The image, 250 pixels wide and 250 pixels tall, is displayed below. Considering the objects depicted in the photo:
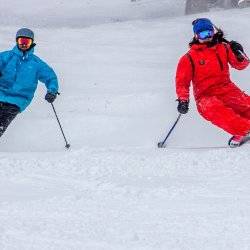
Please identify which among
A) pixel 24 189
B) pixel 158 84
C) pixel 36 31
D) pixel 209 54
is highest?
pixel 209 54

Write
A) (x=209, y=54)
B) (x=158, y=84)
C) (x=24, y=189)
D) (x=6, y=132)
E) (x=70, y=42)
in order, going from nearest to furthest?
(x=24, y=189), (x=209, y=54), (x=6, y=132), (x=158, y=84), (x=70, y=42)

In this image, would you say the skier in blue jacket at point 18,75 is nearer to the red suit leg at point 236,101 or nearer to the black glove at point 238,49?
the red suit leg at point 236,101

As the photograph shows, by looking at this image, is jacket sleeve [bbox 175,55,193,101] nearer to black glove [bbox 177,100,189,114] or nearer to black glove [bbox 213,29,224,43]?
black glove [bbox 177,100,189,114]

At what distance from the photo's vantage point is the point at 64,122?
30.9 ft

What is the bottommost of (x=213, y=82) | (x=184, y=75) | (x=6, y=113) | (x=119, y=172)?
(x=6, y=113)

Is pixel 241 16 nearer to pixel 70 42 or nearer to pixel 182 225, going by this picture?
pixel 70 42

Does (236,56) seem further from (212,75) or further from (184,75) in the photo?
(184,75)

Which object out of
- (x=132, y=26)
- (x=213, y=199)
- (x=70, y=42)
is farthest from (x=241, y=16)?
(x=213, y=199)

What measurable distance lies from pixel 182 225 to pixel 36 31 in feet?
47.6

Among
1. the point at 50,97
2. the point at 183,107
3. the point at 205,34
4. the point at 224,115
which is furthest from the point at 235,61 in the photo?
the point at 50,97

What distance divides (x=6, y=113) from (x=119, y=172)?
2.60 m

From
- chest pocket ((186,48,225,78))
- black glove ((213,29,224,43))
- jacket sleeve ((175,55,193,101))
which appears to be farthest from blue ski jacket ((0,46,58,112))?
black glove ((213,29,224,43))

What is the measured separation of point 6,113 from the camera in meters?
8.38

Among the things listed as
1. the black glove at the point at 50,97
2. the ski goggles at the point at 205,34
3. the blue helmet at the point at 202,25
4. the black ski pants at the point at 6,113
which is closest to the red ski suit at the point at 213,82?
the ski goggles at the point at 205,34
